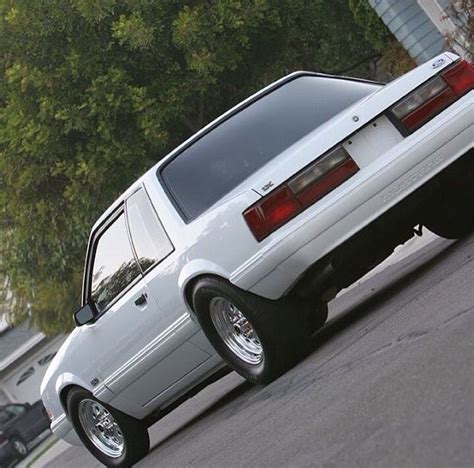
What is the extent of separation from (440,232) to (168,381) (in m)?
2.70

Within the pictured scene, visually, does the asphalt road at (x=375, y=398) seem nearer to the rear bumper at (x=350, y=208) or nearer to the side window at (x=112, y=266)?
the rear bumper at (x=350, y=208)

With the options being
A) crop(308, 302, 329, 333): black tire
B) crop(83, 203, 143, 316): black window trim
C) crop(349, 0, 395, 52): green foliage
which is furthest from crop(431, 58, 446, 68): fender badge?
crop(349, 0, 395, 52): green foliage

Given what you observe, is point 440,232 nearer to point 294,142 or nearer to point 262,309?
point 294,142

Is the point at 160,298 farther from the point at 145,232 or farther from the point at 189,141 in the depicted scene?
the point at 189,141

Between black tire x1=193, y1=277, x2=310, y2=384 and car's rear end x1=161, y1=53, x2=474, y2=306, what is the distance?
0.35ft

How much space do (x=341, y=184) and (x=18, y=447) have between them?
77.6ft

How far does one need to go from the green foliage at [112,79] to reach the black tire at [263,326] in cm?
1032

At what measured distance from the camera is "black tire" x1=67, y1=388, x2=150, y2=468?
956 cm

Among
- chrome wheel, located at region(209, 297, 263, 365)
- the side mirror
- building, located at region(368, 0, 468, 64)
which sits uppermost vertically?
the side mirror

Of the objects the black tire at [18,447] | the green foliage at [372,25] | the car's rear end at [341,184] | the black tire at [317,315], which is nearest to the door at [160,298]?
the car's rear end at [341,184]

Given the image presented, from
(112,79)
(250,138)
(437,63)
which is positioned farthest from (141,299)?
(112,79)

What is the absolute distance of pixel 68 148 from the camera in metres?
19.1

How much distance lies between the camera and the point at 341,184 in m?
7.65

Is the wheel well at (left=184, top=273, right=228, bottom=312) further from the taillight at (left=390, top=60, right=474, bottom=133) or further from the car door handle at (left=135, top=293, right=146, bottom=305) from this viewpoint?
the taillight at (left=390, top=60, right=474, bottom=133)
